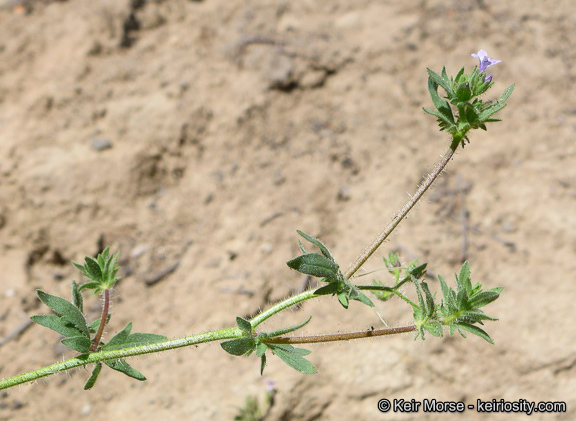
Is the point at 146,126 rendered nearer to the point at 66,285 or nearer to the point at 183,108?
the point at 183,108

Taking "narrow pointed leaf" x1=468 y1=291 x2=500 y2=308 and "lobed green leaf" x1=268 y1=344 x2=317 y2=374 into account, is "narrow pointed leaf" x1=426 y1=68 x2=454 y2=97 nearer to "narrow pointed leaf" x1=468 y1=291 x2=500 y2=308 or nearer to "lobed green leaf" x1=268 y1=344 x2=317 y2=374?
"narrow pointed leaf" x1=468 y1=291 x2=500 y2=308

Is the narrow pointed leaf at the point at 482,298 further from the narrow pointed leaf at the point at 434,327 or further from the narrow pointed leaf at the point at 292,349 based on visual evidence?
Answer: the narrow pointed leaf at the point at 292,349

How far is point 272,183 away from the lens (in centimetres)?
409

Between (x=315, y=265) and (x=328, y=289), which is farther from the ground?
(x=315, y=265)

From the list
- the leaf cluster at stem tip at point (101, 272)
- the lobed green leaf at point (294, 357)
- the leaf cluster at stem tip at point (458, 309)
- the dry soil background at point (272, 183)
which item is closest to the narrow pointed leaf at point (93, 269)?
the leaf cluster at stem tip at point (101, 272)

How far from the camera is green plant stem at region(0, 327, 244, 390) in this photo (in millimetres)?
1983

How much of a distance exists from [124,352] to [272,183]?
2.25 metres

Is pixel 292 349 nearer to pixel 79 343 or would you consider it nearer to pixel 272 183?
pixel 79 343

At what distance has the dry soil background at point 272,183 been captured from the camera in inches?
126

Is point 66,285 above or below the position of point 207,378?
above

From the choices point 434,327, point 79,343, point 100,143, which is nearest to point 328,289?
point 434,327

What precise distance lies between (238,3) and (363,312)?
3.49 meters

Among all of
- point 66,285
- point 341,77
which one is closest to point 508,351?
point 341,77

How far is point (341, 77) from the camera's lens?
4.65 metres
